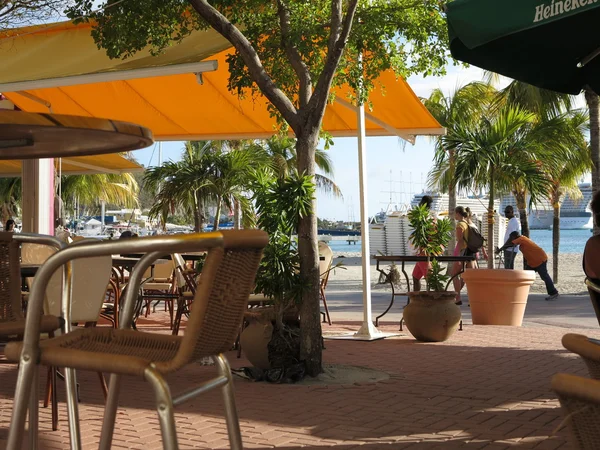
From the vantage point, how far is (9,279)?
3.09 metres

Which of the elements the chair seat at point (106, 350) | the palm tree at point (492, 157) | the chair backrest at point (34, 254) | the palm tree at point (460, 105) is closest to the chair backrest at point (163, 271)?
the chair backrest at point (34, 254)

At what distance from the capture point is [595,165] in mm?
14438

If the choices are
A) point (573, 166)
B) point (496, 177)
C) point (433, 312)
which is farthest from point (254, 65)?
point (573, 166)

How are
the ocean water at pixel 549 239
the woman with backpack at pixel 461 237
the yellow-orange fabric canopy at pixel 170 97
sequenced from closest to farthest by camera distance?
1. the yellow-orange fabric canopy at pixel 170 97
2. the woman with backpack at pixel 461 237
3. the ocean water at pixel 549 239

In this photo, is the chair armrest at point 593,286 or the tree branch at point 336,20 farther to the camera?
the tree branch at point 336,20

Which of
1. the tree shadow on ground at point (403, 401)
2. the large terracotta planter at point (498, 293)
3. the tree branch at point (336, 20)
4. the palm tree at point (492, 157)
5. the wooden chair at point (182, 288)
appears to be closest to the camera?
the tree shadow on ground at point (403, 401)

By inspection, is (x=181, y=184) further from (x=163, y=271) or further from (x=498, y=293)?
(x=498, y=293)

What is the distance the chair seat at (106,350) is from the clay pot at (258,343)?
384cm

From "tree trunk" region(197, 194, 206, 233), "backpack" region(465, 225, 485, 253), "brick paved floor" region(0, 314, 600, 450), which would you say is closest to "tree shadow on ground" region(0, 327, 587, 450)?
"brick paved floor" region(0, 314, 600, 450)

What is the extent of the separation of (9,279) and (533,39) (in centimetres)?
309

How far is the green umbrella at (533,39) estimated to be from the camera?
3869 millimetres

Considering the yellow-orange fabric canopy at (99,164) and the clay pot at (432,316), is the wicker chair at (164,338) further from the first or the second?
the yellow-orange fabric canopy at (99,164)

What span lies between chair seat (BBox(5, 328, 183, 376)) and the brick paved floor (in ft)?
5.14

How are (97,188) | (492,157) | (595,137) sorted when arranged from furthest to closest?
(97,188) → (595,137) → (492,157)
